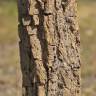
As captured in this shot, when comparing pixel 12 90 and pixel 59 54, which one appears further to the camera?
pixel 12 90

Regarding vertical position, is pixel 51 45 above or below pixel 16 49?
above

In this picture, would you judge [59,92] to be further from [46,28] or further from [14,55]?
[14,55]

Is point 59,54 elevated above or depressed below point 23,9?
below

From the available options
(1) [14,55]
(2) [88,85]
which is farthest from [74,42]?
(1) [14,55]

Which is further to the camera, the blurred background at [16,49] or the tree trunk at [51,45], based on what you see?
the blurred background at [16,49]
